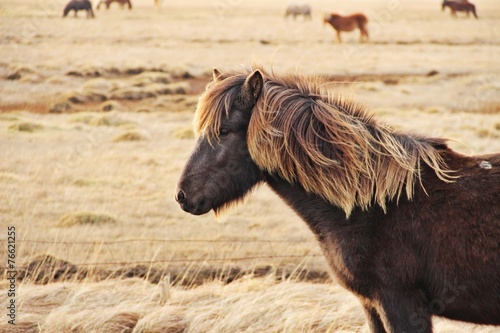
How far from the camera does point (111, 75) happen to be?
104ft

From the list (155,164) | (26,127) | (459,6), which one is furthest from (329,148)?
(459,6)

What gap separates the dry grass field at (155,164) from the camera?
6348mm

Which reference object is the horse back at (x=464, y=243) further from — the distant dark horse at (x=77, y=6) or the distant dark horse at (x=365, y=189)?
the distant dark horse at (x=77, y=6)

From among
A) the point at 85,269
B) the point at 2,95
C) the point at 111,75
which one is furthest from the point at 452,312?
the point at 111,75

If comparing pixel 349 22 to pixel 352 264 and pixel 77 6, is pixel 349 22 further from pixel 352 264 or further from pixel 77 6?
pixel 352 264

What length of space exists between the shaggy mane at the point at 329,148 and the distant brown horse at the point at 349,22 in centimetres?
4377

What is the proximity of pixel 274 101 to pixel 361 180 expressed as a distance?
80 centimetres

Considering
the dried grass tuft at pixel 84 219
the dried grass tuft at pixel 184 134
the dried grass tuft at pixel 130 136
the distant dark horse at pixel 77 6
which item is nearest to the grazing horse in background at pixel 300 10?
the distant dark horse at pixel 77 6

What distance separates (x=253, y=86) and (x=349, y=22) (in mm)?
44065

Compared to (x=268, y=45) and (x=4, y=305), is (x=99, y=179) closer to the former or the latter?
(x=4, y=305)

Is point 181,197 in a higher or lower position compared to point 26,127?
higher

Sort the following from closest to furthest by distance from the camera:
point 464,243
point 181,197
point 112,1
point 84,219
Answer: point 464,243, point 181,197, point 84,219, point 112,1

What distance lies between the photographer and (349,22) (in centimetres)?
4653

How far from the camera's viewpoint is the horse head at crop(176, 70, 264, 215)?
4.33 meters
